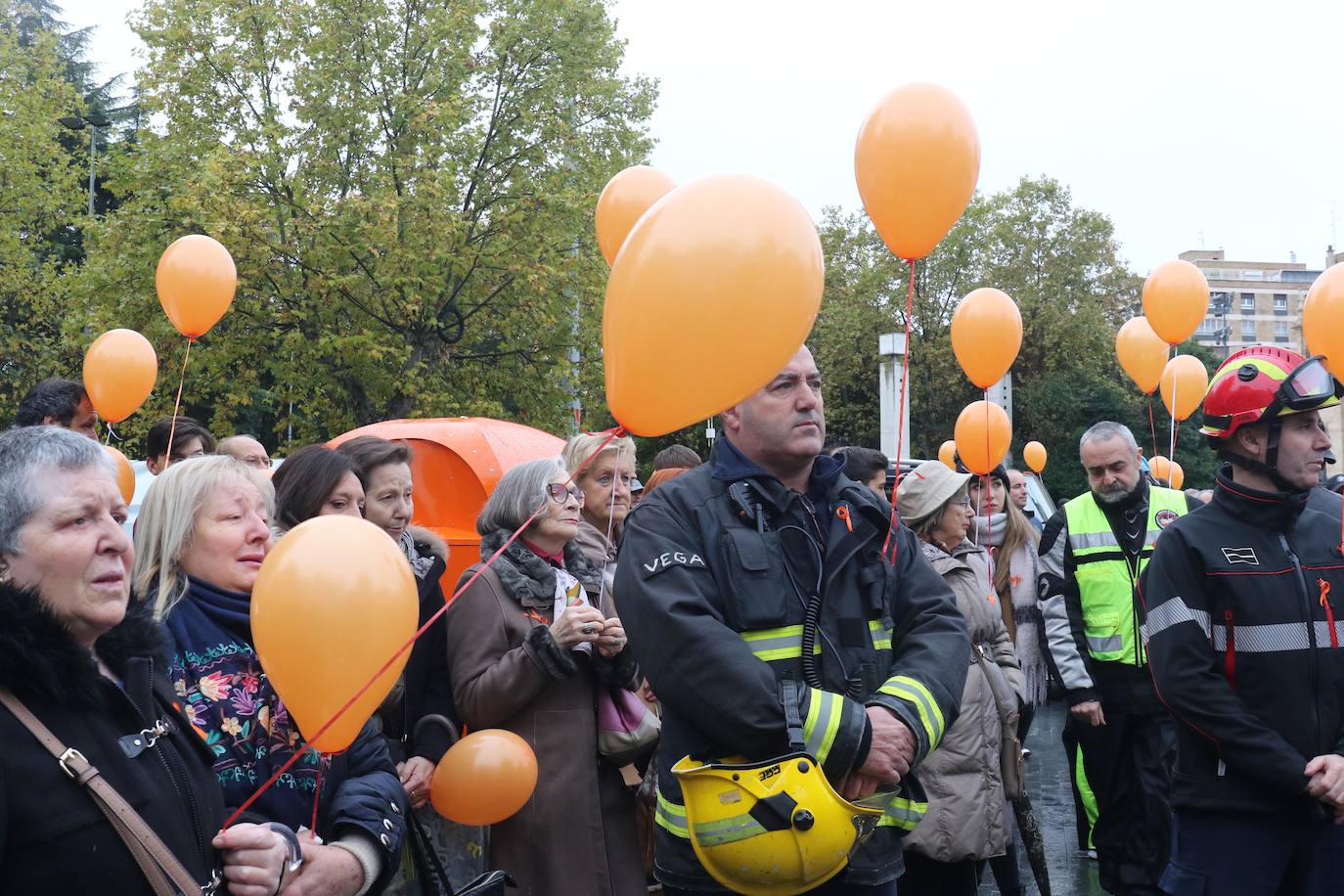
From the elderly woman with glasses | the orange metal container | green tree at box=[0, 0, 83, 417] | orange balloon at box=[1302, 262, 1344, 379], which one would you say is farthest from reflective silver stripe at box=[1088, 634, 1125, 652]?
green tree at box=[0, 0, 83, 417]

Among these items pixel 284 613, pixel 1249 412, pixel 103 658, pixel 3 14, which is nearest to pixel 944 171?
pixel 1249 412

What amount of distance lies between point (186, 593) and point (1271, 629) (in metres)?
3.06

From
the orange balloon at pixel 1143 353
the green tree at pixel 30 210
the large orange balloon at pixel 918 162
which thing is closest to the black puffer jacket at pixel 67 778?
the large orange balloon at pixel 918 162

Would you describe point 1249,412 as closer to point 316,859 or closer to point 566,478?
point 566,478

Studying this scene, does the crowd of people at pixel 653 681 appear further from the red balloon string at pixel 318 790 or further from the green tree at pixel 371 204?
the green tree at pixel 371 204

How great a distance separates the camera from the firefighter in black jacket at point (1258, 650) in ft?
11.5

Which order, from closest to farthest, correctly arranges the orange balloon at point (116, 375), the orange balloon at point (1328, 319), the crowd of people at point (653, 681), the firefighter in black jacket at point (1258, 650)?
the crowd of people at point (653, 681) → the firefighter in black jacket at point (1258, 650) → the orange balloon at point (1328, 319) → the orange balloon at point (116, 375)

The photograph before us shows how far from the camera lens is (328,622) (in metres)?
2.54

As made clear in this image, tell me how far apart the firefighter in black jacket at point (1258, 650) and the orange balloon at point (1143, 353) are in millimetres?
6765

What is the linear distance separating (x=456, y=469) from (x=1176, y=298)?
5823 mm

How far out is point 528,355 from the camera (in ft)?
70.4

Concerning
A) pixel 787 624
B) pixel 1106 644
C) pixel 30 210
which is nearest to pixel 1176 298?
pixel 1106 644

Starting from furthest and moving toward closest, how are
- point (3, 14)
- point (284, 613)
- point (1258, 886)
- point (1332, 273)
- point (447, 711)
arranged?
1. point (3, 14)
2. point (1332, 273)
3. point (447, 711)
4. point (1258, 886)
5. point (284, 613)

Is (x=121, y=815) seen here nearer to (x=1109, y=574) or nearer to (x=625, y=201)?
(x=1109, y=574)
